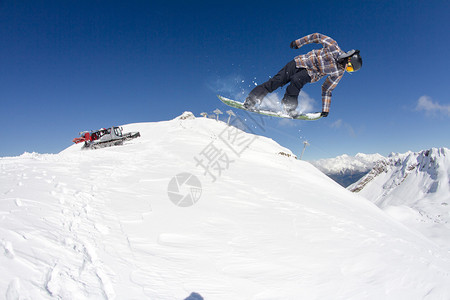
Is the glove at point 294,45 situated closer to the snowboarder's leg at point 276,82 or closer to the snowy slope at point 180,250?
the snowboarder's leg at point 276,82

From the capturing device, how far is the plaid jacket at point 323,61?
5598mm

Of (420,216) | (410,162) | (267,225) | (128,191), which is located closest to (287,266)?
(267,225)

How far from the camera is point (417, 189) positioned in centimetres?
14325

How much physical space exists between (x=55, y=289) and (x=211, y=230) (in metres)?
Answer: 2.17

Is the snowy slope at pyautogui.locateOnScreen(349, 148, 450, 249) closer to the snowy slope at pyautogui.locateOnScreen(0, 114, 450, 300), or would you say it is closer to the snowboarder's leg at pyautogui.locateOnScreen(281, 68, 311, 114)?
the snowboarder's leg at pyautogui.locateOnScreen(281, 68, 311, 114)

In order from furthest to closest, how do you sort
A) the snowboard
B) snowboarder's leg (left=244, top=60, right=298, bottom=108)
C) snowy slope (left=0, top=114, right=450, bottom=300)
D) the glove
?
the snowboard → snowboarder's leg (left=244, top=60, right=298, bottom=108) → the glove → snowy slope (left=0, top=114, right=450, bottom=300)

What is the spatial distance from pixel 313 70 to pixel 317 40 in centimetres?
77

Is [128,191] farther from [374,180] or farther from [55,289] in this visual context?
[374,180]

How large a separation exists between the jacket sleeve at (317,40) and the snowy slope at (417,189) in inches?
3503

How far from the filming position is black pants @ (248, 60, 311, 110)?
6023mm

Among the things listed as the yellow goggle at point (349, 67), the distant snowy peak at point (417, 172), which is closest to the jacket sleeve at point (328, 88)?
the yellow goggle at point (349, 67)

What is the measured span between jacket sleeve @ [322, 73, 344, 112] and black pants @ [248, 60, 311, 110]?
52cm

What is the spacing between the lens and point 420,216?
90.9m

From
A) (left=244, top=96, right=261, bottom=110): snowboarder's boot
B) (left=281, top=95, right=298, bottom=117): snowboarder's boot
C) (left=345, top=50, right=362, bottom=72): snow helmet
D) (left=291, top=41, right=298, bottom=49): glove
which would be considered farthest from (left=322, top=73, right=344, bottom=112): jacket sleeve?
(left=244, top=96, right=261, bottom=110): snowboarder's boot
